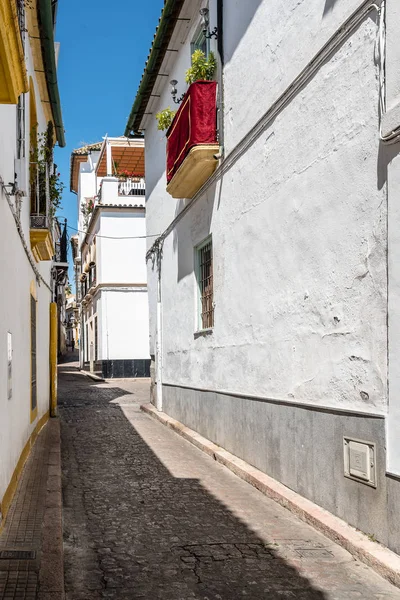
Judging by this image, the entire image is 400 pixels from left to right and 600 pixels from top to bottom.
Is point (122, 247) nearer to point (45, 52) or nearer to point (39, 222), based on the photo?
point (45, 52)

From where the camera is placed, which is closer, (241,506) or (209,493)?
(241,506)

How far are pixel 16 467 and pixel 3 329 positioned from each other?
1.78 metres

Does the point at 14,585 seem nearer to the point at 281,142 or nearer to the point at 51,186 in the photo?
the point at 281,142

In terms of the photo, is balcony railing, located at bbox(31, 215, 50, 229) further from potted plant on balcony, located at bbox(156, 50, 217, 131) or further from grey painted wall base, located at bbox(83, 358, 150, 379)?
grey painted wall base, located at bbox(83, 358, 150, 379)

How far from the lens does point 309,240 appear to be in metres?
6.10

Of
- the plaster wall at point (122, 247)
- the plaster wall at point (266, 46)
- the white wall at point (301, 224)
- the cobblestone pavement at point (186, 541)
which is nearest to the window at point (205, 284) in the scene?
the white wall at point (301, 224)

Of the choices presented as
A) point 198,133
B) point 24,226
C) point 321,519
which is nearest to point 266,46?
point 198,133

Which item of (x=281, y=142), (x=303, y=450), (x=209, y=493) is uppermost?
(x=281, y=142)

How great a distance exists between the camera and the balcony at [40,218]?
9672 mm

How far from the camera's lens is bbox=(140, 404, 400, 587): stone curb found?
447cm

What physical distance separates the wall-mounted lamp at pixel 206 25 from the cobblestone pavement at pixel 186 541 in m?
5.50

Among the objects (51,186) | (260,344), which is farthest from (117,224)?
(260,344)

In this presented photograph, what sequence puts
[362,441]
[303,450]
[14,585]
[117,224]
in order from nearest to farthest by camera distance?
[14,585]
[362,441]
[303,450]
[117,224]

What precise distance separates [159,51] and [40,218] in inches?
162
